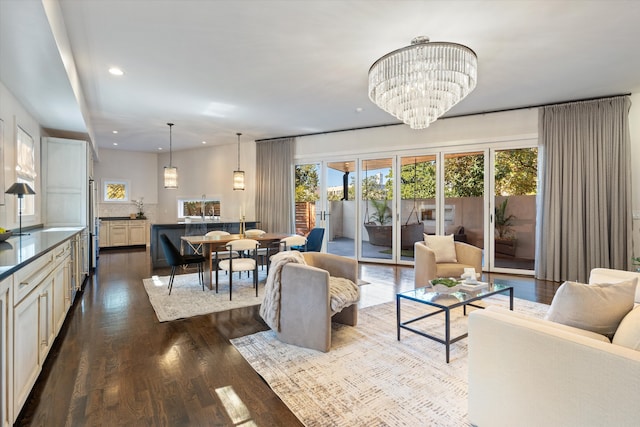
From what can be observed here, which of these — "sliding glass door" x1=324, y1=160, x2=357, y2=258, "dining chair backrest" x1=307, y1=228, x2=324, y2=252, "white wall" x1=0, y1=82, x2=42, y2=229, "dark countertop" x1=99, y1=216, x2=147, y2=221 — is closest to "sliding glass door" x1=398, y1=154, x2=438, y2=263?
"sliding glass door" x1=324, y1=160, x2=357, y2=258

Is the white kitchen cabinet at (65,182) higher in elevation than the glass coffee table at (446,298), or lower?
higher

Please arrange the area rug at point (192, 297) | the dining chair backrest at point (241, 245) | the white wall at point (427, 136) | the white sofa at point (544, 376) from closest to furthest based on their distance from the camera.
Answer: the white sofa at point (544, 376) → the area rug at point (192, 297) → the dining chair backrest at point (241, 245) → the white wall at point (427, 136)

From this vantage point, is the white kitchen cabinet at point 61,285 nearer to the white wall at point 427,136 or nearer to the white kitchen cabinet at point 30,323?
the white kitchen cabinet at point 30,323

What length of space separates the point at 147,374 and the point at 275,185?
551 cm

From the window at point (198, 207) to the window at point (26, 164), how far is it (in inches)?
174

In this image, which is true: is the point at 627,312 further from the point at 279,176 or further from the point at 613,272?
the point at 279,176

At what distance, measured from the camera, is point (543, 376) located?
138 centimetres

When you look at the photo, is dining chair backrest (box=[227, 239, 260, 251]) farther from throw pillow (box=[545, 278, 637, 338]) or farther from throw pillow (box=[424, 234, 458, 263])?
throw pillow (box=[545, 278, 637, 338])

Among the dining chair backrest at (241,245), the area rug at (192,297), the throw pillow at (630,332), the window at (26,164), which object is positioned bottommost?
the area rug at (192,297)

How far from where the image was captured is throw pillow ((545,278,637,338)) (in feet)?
5.20

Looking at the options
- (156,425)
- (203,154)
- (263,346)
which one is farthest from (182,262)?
(203,154)

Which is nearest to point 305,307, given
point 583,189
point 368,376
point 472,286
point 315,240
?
point 368,376

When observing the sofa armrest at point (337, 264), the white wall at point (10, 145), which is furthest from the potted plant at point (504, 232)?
the white wall at point (10, 145)

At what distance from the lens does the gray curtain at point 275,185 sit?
7.29 metres
